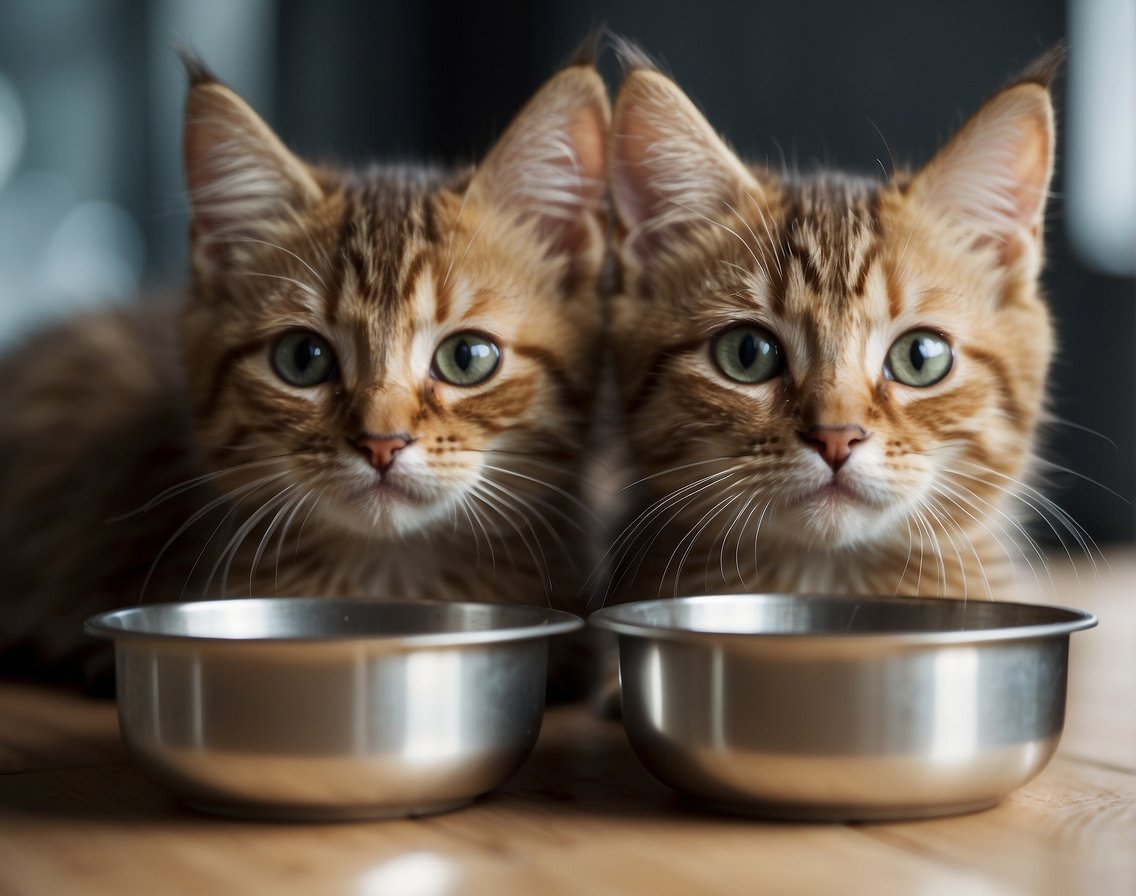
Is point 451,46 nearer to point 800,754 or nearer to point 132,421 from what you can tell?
point 132,421

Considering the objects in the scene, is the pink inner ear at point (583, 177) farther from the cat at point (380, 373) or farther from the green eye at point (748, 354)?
the green eye at point (748, 354)

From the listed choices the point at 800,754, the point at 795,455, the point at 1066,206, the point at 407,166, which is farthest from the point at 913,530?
the point at 1066,206

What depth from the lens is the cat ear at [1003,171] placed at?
1505 millimetres

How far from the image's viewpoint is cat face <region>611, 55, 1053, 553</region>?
1.42m

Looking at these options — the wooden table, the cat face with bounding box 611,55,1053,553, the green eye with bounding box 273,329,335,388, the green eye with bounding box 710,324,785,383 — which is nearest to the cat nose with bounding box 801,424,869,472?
the cat face with bounding box 611,55,1053,553

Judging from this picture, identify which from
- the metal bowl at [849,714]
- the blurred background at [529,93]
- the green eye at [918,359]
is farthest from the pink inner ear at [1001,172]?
the blurred background at [529,93]

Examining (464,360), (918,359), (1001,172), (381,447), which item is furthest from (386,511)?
(1001,172)

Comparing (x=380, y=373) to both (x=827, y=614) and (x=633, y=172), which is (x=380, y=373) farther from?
(x=827, y=614)

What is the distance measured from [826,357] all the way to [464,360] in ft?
1.35

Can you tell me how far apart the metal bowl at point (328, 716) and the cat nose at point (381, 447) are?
382 mm

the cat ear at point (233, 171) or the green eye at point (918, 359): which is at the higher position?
the cat ear at point (233, 171)

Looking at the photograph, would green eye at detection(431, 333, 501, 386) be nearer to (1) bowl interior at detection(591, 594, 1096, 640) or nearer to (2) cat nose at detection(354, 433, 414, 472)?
(2) cat nose at detection(354, 433, 414, 472)

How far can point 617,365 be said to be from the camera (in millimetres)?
1606

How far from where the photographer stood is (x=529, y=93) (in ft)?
15.1
